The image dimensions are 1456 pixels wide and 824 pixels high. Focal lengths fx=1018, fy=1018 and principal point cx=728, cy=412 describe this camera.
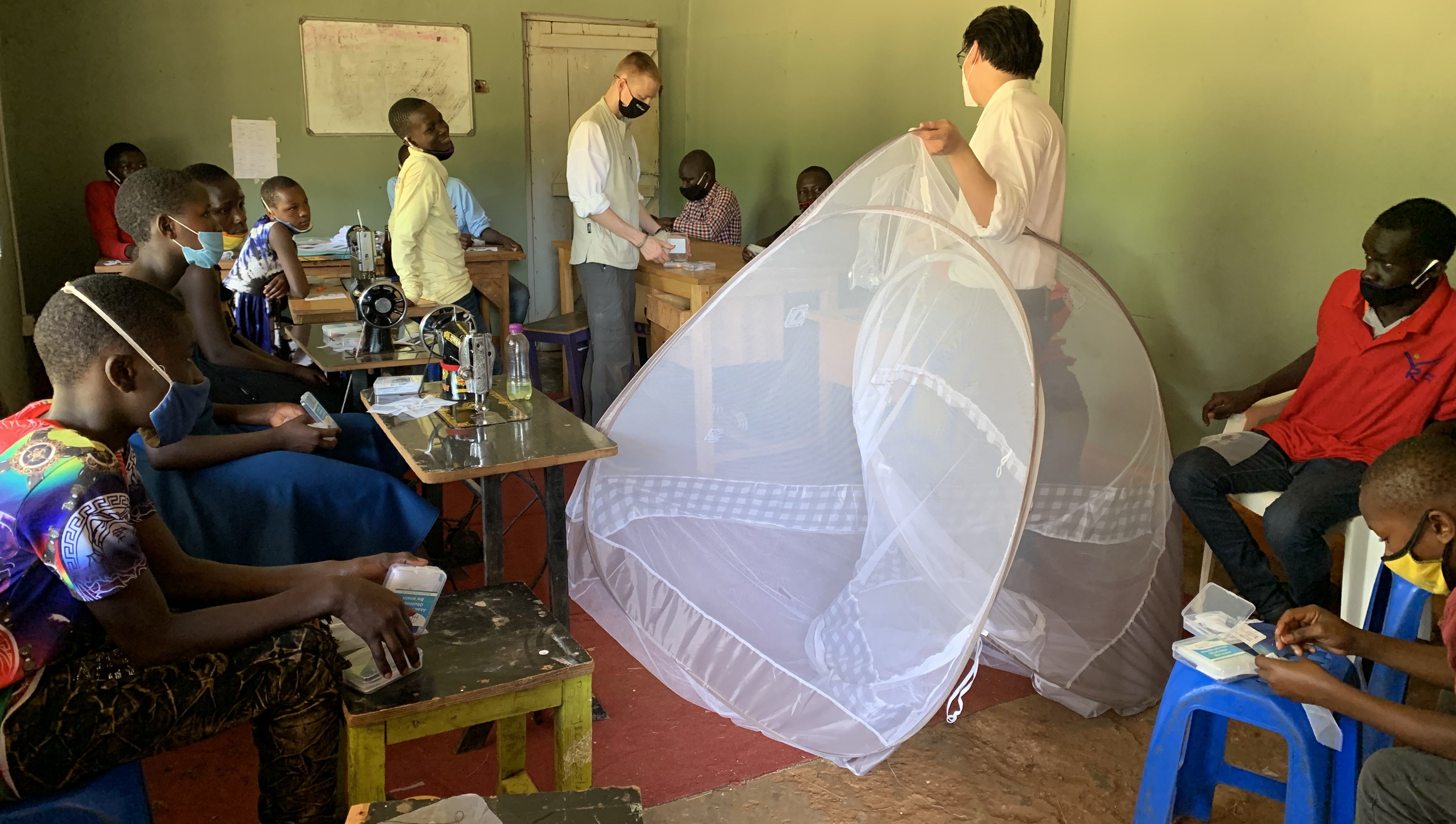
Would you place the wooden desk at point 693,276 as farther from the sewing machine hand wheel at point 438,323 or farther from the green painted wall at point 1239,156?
the green painted wall at point 1239,156

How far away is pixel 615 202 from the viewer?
14.1 ft

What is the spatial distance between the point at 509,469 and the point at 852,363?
889 mm

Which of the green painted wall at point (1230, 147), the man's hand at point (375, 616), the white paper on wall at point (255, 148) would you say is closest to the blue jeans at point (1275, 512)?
the green painted wall at point (1230, 147)

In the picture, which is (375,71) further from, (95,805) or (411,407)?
(95,805)

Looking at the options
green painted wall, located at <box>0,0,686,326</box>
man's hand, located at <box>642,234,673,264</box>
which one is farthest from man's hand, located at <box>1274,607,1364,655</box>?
green painted wall, located at <box>0,0,686,326</box>

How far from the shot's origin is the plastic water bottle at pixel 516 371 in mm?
2705

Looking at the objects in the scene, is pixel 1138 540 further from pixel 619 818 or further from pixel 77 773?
pixel 77 773

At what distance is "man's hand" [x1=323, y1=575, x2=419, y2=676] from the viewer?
5.23 feet

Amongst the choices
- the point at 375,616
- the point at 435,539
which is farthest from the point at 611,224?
the point at 375,616

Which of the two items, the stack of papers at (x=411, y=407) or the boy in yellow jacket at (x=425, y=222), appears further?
the boy in yellow jacket at (x=425, y=222)

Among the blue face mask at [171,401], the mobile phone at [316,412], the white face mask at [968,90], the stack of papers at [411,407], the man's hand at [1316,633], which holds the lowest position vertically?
the man's hand at [1316,633]

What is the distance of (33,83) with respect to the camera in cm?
557

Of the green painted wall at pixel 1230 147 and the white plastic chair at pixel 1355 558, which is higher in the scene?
the green painted wall at pixel 1230 147

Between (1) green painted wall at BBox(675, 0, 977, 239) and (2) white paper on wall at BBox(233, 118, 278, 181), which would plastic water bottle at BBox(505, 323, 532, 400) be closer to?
(1) green painted wall at BBox(675, 0, 977, 239)
